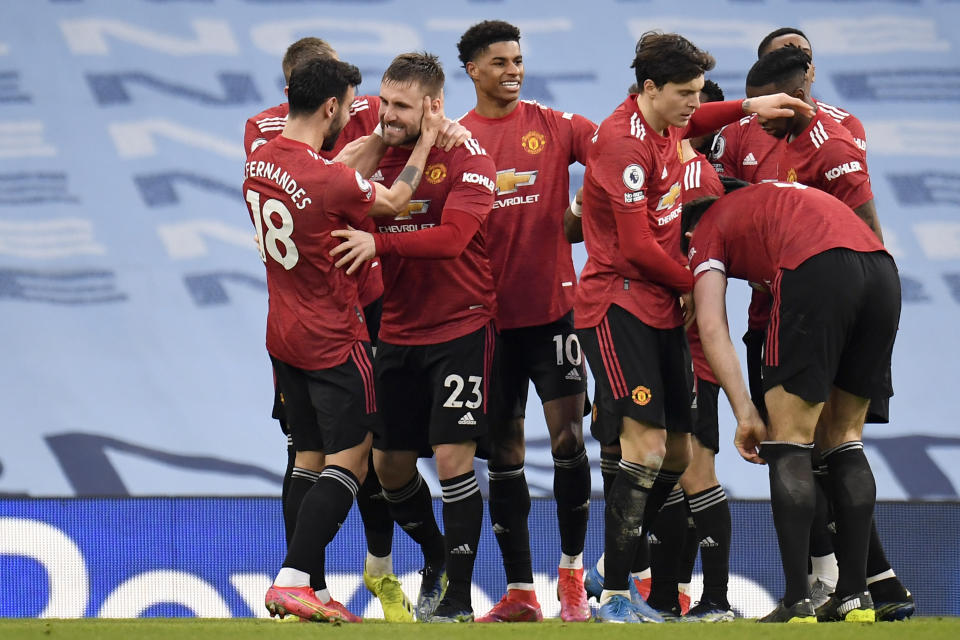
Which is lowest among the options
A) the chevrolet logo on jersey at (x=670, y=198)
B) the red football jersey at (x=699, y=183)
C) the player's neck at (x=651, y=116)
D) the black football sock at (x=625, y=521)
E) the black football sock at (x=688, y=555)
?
the black football sock at (x=688, y=555)

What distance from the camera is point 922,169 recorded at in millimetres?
8742

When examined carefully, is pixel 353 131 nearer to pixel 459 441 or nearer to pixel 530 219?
A: pixel 530 219

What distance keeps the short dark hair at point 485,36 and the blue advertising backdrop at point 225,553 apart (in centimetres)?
255

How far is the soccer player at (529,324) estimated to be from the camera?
16.4ft

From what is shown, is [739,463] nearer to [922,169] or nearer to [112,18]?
[922,169]

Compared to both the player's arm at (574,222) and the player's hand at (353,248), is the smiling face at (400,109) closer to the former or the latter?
the player's hand at (353,248)

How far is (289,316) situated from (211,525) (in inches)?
101

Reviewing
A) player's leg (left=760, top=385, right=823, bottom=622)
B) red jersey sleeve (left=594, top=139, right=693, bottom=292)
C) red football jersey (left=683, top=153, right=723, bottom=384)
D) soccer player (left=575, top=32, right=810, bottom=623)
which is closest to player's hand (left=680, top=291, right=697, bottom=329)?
soccer player (left=575, top=32, right=810, bottom=623)

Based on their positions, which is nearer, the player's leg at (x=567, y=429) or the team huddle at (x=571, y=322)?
the team huddle at (x=571, y=322)

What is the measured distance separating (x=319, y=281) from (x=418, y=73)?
88 cm

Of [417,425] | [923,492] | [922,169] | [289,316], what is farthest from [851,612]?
[922,169]

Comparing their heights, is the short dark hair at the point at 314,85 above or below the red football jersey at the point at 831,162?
above

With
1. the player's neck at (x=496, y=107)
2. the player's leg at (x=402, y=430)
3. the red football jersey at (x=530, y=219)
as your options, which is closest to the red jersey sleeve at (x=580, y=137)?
the red football jersey at (x=530, y=219)

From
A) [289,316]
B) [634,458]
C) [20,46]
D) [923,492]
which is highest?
[20,46]
